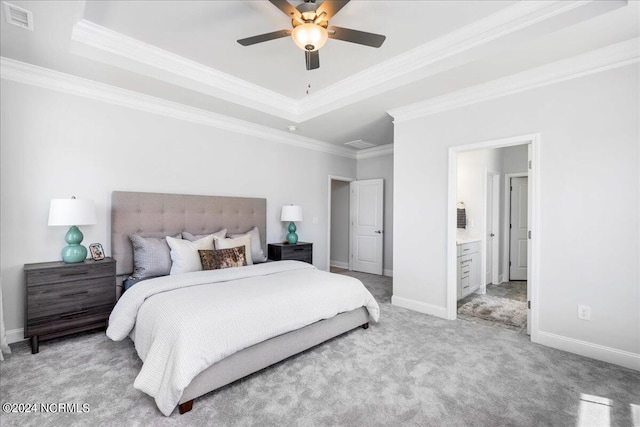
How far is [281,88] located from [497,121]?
253 cm

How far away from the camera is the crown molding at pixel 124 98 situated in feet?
9.22

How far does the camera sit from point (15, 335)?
9.13 feet

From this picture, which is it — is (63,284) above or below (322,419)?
above

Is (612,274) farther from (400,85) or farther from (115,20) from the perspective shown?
(115,20)

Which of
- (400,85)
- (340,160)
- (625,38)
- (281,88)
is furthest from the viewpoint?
(340,160)

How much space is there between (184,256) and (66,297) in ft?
3.34

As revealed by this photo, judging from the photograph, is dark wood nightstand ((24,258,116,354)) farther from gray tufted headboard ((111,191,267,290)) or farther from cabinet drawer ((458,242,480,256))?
cabinet drawer ((458,242,480,256))

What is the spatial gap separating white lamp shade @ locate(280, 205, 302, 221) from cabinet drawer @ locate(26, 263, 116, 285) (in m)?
2.35

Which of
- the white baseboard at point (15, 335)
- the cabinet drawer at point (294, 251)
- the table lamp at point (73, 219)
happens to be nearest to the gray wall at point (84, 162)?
the white baseboard at point (15, 335)

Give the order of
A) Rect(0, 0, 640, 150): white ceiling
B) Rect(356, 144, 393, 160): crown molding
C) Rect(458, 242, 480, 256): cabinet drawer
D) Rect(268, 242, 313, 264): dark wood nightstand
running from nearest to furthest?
1. Rect(0, 0, 640, 150): white ceiling
2. Rect(458, 242, 480, 256): cabinet drawer
3. Rect(268, 242, 313, 264): dark wood nightstand
4. Rect(356, 144, 393, 160): crown molding

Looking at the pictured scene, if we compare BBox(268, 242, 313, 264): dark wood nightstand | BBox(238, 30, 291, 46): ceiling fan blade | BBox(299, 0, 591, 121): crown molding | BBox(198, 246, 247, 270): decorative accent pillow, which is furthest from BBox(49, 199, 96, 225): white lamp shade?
BBox(299, 0, 591, 121): crown molding

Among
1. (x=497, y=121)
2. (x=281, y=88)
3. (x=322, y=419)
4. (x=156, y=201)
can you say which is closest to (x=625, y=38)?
(x=497, y=121)

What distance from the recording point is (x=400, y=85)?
312 centimetres

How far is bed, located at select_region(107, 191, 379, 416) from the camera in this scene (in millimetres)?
1820
